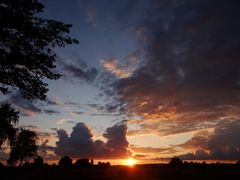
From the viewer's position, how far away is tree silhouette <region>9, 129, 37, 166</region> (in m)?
96.1

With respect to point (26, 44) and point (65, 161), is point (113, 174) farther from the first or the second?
point (26, 44)

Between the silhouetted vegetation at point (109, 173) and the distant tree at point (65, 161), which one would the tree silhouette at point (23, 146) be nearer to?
the silhouetted vegetation at point (109, 173)

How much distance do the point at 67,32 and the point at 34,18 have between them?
237cm

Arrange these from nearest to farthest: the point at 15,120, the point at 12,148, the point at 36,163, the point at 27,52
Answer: the point at 27,52
the point at 15,120
the point at 12,148
the point at 36,163

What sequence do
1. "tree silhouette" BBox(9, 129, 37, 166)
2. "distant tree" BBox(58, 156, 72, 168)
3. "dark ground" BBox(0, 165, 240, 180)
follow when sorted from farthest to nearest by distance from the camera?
"distant tree" BBox(58, 156, 72, 168)
"tree silhouette" BBox(9, 129, 37, 166)
"dark ground" BBox(0, 165, 240, 180)

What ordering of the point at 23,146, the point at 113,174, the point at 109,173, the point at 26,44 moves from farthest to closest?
the point at 23,146 < the point at 109,173 < the point at 113,174 < the point at 26,44

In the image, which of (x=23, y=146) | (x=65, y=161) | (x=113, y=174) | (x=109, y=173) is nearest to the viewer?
(x=113, y=174)

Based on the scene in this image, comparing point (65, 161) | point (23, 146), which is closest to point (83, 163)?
point (65, 161)

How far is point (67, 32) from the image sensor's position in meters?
21.9

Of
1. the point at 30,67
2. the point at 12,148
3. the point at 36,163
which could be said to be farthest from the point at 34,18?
the point at 36,163

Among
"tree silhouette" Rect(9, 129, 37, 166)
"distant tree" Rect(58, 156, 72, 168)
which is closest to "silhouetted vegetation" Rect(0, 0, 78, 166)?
"tree silhouette" Rect(9, 129, 37, 166)

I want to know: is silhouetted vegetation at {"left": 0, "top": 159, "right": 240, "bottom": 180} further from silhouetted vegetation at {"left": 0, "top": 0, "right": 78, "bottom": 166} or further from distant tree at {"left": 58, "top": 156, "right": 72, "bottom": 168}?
silhouetted vegetation at {"left": 0, "top": 0, "right": 78, "bottom": 166}

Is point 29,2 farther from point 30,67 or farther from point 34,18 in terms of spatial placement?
point 30,67

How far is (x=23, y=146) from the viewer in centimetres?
9662
